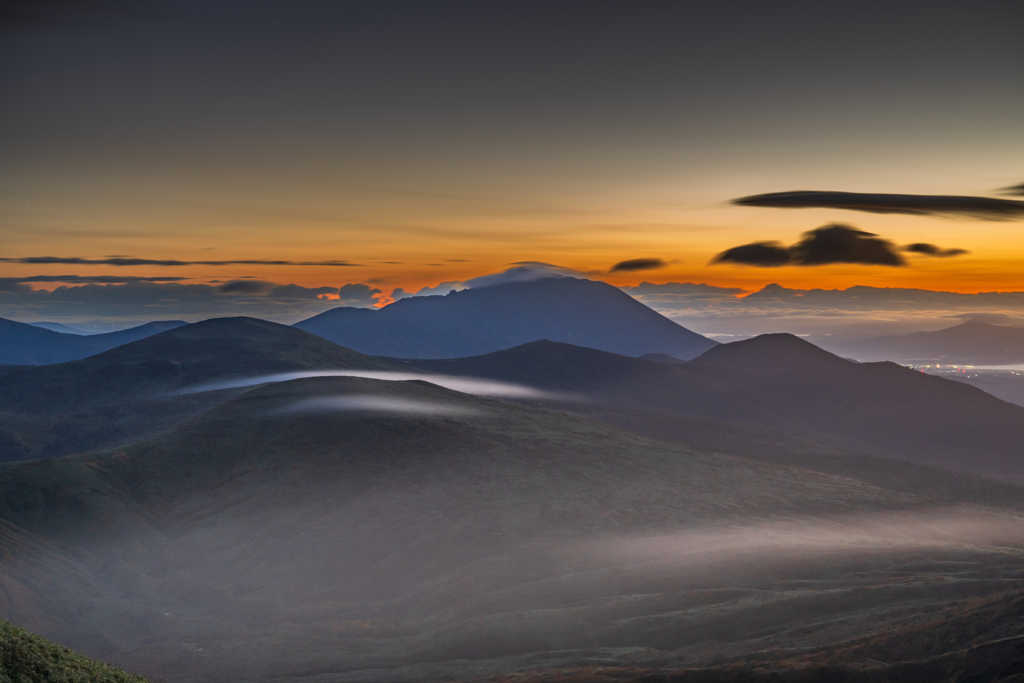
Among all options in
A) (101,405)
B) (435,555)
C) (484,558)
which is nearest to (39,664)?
(484,558)

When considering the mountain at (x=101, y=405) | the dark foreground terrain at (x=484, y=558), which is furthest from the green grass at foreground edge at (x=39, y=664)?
the mountain at (x=101, y=405)

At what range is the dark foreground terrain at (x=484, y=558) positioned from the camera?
43781 millimetres

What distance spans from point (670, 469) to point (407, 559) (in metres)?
44.1

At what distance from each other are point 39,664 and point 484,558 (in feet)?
161

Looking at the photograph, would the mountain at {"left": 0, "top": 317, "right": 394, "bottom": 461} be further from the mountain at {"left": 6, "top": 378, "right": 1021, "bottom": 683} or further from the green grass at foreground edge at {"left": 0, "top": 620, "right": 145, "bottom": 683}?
the green grass at foreground edge at {"left": 0, "top": 620, "right": 145, "bottom": 683}

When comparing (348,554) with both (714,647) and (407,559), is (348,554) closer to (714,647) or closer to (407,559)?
(407,559)

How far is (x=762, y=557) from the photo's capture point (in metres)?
63.4

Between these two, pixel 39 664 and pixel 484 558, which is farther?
pixel 484 558

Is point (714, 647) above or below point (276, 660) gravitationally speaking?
above

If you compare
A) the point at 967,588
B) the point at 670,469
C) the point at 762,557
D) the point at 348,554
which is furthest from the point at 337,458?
the point at 967,588

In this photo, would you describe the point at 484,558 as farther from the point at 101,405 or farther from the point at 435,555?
the point at 101,405

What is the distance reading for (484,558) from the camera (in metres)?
69.7

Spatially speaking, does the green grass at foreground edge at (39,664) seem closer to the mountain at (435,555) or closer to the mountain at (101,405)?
the mountain at (435,555)

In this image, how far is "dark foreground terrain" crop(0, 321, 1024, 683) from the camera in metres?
43.8
